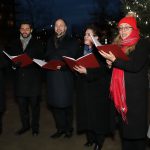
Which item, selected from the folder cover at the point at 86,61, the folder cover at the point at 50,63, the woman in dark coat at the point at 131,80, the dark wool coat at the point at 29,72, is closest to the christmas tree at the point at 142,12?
the dark wool coat at the point at 29,72

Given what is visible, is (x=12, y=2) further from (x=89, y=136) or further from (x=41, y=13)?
(x=89, y=136)

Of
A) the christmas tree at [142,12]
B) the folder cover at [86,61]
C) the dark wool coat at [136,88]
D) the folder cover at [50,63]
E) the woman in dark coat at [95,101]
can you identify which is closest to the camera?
the dark wool coat at [136,88]

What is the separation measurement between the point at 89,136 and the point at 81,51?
1.37 m

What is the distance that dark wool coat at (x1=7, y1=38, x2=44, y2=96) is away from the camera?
6789 millimetres

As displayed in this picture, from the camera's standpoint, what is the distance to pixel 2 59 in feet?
22.0

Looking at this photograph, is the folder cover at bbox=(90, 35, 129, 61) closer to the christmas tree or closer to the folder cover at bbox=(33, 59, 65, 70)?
the folder cover at bbox=(33, 59, 65, 70)

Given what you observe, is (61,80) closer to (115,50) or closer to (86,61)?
(86,61)

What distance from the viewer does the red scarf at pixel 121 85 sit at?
4.77 m

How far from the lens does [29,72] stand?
6.84 meters

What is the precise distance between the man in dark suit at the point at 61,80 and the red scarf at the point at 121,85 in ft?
5.41


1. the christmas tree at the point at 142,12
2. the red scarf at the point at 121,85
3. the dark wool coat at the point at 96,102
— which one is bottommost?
the dark wool coat at the point at 96,102

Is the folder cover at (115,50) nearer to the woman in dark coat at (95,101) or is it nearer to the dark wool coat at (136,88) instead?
the dark wool coat at (136,88)

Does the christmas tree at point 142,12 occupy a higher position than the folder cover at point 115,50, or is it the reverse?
the christmas tree at point 142,12

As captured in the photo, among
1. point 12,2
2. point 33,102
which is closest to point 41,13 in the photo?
point 12,2
